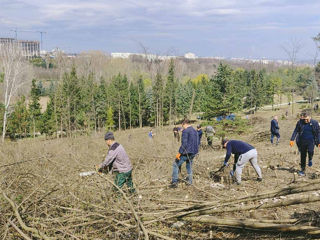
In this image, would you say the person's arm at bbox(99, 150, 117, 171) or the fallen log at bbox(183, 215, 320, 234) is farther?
the person's arm at bbox(99, 150, 117, 171)

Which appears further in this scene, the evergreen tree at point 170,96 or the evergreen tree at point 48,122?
the evergreen tree at point 170,96

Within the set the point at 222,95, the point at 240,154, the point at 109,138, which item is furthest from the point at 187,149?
the point at 222,95

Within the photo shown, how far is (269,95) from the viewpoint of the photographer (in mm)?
52625

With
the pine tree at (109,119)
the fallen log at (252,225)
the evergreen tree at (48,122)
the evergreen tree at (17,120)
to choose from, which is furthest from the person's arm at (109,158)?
the pine tree at (109,119)

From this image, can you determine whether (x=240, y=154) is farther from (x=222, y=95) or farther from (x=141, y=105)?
(x=141, y=105)

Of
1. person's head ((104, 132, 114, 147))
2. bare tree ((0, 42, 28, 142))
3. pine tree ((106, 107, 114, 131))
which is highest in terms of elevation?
bare tree ((0, 42, 28, 142))

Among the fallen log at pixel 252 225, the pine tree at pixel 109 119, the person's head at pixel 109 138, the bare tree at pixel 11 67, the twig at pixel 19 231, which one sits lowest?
the pine tree at pixel 109 119

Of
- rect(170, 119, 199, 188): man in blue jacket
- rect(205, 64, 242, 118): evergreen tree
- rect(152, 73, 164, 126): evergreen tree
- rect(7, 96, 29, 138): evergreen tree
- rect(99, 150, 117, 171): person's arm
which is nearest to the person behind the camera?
rect(99, 150, 117, 171): person's arm

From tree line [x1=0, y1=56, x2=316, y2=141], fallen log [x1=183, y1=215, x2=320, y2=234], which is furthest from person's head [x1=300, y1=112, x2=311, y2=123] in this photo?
tree line [x1=0, y1=56, x2=316, y2=141]

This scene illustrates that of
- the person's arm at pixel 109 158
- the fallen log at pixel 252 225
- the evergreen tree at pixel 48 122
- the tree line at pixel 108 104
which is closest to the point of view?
the fallen log at pixel 252 225

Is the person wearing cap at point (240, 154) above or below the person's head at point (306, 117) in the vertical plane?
below

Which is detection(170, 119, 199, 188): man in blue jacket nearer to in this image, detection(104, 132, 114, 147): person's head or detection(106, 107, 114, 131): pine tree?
detection(104, 132, 114, 147): person's head

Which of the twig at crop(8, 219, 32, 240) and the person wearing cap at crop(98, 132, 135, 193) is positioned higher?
the person wearing cap at crop(98, 132, 135, 193)

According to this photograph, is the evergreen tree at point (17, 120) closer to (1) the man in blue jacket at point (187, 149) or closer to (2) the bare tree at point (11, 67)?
(2) the bare tree at point (11, 67)
